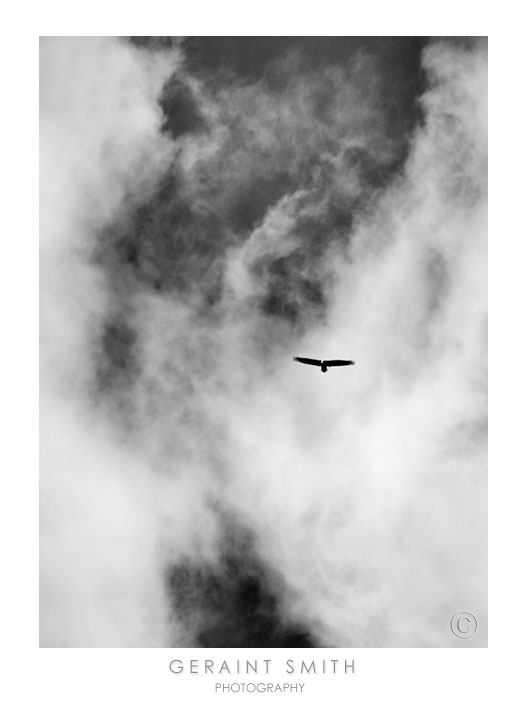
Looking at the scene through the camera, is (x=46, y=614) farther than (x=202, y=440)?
No

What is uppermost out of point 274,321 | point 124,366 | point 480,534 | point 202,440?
point 274,321

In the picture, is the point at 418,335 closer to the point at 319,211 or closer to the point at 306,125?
the point at 319,211

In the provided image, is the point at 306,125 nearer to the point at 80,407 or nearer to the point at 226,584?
the point at 80,407

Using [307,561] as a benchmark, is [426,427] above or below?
above

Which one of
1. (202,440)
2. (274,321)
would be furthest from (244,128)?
(202,440)

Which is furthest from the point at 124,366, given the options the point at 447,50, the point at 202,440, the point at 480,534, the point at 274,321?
the point at 447,50
